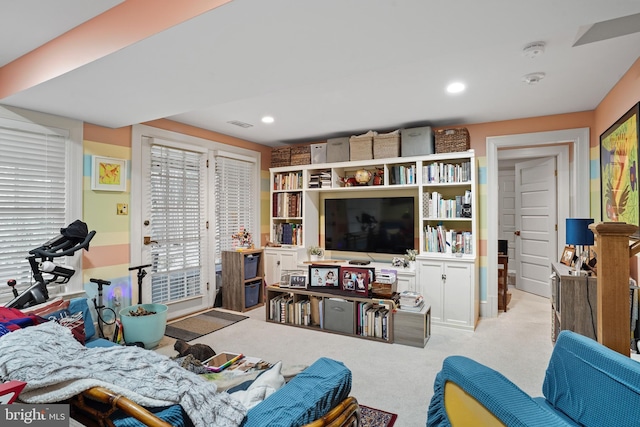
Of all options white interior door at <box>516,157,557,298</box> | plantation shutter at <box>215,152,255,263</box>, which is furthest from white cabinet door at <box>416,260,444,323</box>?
plantation shutter at <box>215,152,255,263</box>

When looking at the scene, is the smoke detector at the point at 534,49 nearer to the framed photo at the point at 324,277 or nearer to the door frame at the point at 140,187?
the framed photo at the point at 324,277

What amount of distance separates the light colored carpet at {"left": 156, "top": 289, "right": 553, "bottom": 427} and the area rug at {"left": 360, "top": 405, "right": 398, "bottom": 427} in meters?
0.05

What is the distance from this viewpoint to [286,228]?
17.2 feet

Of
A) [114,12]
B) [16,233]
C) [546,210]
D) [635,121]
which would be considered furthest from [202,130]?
[546,210]

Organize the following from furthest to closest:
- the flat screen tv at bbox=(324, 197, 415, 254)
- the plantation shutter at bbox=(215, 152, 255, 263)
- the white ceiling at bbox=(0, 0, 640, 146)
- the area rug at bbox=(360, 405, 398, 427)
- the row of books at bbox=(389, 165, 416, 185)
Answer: the plantation shutter at bbox=(215, 152, 255, 263)
the flat screen tv at bbox=(324, 197, 415, 254)
the row of books at bbox=(389, 165, 416, 185)
the area rug at bbox=(360, 405, 398, 427)
the white ceiling at bbox=(0, 0, 640, 146)

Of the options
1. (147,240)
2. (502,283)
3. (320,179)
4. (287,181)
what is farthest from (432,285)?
(147,240)

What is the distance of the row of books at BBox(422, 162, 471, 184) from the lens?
4059 millimetres

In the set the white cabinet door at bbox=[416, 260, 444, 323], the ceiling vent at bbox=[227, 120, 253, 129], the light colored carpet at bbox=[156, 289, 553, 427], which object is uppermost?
the ceiling vent at bbox=[227, 120, 253, 129]

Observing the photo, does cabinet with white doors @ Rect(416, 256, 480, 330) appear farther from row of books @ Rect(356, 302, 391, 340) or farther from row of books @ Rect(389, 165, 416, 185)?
row of books @ Rect(389, 165, 416, 185)

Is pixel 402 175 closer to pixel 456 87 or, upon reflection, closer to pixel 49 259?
pixel 456 87

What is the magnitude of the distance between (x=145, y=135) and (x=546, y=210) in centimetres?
562

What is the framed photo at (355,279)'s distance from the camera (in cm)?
367

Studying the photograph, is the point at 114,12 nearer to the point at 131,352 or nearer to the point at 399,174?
the point at 131,352

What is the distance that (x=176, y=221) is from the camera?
4.21m
